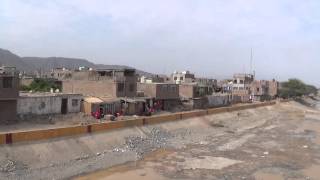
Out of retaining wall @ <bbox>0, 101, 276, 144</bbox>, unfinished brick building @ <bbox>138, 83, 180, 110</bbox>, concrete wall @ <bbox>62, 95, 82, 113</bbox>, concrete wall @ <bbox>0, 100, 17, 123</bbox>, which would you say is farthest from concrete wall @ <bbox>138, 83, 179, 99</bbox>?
concrete wall @ <bbox>0, 100, 17, 123</bbox>

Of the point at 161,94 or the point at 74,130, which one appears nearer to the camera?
the point at 74,130

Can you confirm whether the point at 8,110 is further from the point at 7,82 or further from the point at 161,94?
the point at 161,94

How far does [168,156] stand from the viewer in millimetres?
39344

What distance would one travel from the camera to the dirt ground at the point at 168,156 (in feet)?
101

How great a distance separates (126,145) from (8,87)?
11877 mm

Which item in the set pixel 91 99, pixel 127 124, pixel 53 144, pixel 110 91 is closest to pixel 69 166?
pixel 53 144

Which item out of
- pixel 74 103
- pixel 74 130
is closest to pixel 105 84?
pixel 74 103

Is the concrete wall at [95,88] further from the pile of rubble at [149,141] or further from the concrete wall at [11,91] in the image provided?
the concrete wall at [11,91]

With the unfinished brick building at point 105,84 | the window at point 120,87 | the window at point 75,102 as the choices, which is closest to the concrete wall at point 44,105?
the window at point 75,102

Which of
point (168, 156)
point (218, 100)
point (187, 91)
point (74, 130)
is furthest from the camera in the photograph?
point (218, 100)

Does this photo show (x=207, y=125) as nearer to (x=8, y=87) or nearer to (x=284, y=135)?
(x=284, y=135)

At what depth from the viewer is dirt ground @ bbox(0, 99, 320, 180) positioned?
30.9 meters

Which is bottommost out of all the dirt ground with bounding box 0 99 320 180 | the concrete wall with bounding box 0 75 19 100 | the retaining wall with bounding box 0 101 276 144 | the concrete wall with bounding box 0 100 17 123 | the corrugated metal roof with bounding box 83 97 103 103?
the dirt ground with bounding box 0 99 320 180

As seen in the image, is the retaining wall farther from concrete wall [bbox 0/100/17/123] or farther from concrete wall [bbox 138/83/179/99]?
concrete wall [bbox 138/83/179/99]
